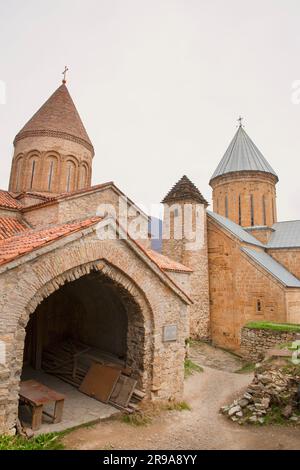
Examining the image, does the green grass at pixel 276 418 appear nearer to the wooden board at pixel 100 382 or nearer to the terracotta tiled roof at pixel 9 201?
the wooden board at pixel 100 382

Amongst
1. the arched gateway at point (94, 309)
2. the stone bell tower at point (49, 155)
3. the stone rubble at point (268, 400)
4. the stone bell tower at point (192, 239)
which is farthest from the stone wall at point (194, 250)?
the stone rubble at point (268, 400)

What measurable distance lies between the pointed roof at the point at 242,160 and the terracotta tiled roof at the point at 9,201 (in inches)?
582

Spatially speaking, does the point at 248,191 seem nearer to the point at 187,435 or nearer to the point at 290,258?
the point at 290,258

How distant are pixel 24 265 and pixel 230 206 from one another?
18582 millimetres

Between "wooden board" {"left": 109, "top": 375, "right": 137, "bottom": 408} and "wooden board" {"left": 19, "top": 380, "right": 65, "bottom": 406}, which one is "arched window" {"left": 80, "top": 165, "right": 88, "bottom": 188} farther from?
"wooden board" {"left": 19, "top": 380, "right": 65, "bottom": 406}

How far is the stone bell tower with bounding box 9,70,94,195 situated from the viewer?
47.0ft

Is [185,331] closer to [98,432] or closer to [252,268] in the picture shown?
[98,432]

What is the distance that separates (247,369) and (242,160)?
49.2ft

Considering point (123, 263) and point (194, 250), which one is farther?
point (194, 250)

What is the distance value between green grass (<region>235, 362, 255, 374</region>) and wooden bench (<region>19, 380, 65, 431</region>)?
26.2ft

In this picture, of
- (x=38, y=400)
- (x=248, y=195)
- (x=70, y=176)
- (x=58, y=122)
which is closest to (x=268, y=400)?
(x=38, y=400)

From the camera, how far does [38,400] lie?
→ 5.77 metres

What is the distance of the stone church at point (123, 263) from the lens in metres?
5.62

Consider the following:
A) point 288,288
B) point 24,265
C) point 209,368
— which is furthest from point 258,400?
point 288,288
